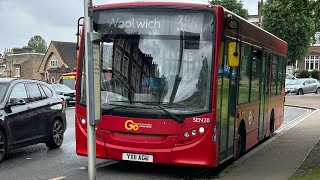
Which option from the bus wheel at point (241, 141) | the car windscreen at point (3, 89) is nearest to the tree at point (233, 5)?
the bus wheel at point (241, 141)

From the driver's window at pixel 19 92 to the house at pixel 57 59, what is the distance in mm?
65996

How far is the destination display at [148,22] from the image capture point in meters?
8.00

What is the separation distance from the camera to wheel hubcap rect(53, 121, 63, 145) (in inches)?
458

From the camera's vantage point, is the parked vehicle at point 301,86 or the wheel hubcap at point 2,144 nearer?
the wheel hubcap at point 2,144

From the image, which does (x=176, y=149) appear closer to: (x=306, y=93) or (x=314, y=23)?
(x=314, y=23)

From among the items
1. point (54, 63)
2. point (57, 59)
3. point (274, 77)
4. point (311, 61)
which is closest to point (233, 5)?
point (311, 61)

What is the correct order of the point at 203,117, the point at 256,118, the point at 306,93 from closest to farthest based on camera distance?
the point at 203,117 < the point at 256,118 < the point at 306,93

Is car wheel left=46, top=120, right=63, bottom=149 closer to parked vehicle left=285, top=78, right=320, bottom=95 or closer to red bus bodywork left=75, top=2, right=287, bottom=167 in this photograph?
red bus bodywork left=75, top=2, right=287, bottom=167

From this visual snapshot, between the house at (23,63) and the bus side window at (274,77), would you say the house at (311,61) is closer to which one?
the house at (23,63)

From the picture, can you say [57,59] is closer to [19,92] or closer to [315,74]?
[315,74]

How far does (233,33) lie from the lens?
8.72 meters

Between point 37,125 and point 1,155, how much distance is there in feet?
4.51

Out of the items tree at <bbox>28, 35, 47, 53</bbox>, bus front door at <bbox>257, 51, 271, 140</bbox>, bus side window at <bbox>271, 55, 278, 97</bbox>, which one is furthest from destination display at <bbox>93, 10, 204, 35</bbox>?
tree at <bbox>28, 35, 47, 53</bbox>

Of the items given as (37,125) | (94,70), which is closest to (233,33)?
(94,70)
